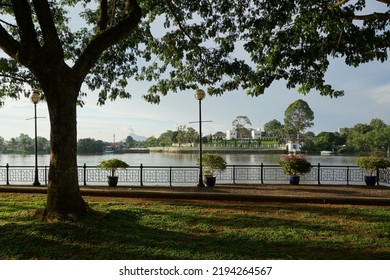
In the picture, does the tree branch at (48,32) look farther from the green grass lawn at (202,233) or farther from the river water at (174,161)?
the river water at (174,161)

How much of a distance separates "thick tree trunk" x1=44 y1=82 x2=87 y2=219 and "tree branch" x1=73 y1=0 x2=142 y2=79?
606 mm

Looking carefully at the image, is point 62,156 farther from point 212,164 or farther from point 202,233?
point 212,164

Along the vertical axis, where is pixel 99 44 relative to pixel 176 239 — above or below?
above

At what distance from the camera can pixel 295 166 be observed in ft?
44.7

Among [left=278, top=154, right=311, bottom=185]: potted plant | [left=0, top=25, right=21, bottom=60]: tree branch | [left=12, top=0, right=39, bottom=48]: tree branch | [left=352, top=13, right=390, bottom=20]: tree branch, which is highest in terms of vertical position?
[left=352, top=13, right=390, bottom=20]: tree branch

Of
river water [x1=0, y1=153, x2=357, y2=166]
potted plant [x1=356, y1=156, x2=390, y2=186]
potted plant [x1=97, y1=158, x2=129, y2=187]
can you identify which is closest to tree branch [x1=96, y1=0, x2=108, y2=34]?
potted plant [x1=97, y1=158, x2=129, y2=187]

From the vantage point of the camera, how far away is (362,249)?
5059mm

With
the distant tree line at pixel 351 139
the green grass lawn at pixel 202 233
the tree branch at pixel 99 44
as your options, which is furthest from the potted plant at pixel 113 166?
the distant tree line at pixel 351 139

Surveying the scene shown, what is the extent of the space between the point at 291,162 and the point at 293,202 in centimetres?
482

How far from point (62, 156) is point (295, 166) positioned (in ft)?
33.3

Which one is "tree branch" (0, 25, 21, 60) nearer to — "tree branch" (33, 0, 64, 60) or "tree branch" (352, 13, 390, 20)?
"tree branch" (33, 0, 64, 60)

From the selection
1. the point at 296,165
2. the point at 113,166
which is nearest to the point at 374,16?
the point at 296,165

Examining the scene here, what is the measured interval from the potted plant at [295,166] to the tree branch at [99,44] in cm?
925

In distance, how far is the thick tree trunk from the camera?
20.9 ft
